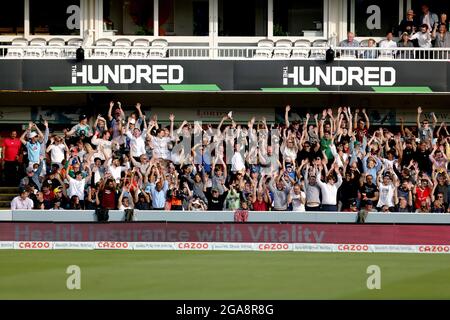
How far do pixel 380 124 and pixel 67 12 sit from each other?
29.7 ft

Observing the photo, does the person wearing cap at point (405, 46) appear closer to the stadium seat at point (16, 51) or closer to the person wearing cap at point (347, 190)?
the person wearing cap at point (347, 190)

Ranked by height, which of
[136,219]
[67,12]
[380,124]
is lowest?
[136,219]

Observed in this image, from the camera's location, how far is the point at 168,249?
1912 cm

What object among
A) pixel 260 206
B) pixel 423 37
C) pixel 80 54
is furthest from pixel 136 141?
pixel 423 37

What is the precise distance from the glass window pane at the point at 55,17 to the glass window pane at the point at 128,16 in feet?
2.77

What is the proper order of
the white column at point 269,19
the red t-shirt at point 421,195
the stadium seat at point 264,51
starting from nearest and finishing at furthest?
the red t-shirt at point 421,195, the stadium seat at point 264,51, the white column at point 269,19

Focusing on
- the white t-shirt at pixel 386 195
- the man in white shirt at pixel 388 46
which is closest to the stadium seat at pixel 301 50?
the man in white shirt at pixel 388 46

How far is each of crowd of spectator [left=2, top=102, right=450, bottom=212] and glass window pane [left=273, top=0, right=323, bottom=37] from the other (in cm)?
419

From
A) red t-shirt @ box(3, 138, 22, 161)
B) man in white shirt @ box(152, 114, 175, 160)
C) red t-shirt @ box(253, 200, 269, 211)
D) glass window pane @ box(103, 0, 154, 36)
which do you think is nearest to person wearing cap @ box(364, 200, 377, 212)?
red t-shirt @ box(253, 200, 269, 211)

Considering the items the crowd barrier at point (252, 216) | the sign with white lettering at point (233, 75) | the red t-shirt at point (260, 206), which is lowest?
the crowd barrier at point (252, 216)

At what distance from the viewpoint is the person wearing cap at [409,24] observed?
2762 centimetres
